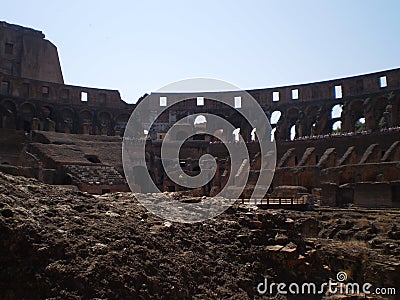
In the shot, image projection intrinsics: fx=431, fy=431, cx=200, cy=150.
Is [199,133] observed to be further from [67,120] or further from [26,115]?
[26,115]

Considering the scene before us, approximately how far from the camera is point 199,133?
4506cm

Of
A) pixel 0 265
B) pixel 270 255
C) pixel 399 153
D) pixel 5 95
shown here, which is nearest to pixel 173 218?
pixel 270 255

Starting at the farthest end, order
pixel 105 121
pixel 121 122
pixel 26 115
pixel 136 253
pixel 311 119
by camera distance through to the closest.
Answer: pixel 121 122 → pixel 105 121 → pixel 311 119 → pixel 26 115 → pixel 136 253

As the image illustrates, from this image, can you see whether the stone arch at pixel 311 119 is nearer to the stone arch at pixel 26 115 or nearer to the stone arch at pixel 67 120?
the stone arch at pixel 67 120

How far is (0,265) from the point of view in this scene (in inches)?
248

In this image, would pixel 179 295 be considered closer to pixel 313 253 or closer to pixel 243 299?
pixel 243 299

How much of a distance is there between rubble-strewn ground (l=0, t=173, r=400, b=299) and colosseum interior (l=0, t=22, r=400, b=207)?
14547 millimetres

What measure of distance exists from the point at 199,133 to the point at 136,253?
124 ft

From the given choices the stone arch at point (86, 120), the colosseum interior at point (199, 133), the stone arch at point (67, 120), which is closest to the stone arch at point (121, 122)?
the colosseum interior at point (199, 133)

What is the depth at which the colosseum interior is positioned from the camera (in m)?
26.8

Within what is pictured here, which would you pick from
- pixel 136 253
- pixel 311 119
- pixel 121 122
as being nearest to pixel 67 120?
pixel 121 122

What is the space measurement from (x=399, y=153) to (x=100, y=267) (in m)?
29.7

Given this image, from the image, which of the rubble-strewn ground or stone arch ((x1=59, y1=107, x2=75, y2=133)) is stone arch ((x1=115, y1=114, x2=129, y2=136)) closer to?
stone arch ((x1=59, y1=107, x2=75, y2=133))

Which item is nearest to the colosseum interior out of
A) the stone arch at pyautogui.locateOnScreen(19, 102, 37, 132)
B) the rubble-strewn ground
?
the stone arch at pyautogui.locateOnScreen(19, 102, 37, 132)
